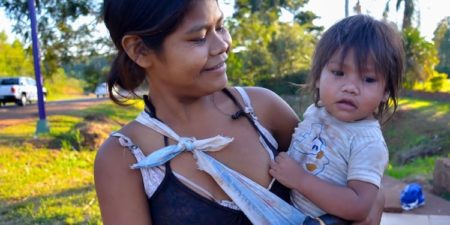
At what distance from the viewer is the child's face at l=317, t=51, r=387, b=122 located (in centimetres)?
148

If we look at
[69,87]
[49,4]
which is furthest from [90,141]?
[69,87]

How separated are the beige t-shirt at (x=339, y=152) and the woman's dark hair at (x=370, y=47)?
150mm

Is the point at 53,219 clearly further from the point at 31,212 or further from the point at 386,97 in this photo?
the point at 386,97

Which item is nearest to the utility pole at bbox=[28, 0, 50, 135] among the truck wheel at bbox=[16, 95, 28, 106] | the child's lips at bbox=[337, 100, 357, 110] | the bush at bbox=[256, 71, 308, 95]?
the child's lips at bbox=[337, 100, 357, 110]

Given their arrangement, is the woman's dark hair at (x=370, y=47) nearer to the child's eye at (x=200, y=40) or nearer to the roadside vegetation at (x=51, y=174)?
the child's eye at (x=200, y=40)

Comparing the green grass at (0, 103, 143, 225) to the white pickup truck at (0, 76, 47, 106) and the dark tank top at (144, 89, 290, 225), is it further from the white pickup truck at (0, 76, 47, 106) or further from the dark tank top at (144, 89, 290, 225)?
the white pickup truck at (0, 76, 47, 106)

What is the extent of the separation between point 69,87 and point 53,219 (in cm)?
5235

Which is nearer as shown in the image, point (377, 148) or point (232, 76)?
point (377, 148)

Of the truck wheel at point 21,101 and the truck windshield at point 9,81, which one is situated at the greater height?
the truck windshield at point 9,81

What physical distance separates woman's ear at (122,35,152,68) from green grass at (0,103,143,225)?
116 inches

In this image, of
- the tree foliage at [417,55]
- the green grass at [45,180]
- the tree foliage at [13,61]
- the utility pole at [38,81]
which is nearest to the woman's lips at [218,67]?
the green grass at [45,180]

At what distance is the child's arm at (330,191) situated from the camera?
4.57ft

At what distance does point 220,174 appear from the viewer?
136 cm

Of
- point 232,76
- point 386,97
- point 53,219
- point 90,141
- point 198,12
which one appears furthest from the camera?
point 232,76
